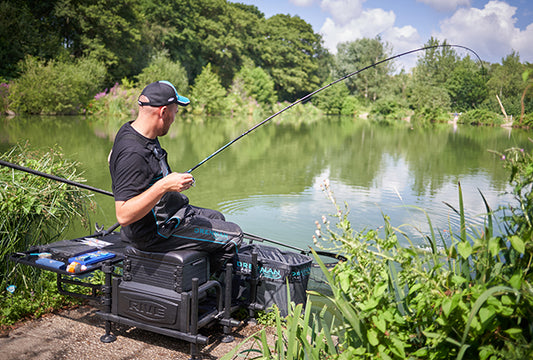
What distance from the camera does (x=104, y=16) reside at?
28.3m

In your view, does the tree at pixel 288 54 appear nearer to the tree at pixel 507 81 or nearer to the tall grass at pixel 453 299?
the tree at pixel 507 81

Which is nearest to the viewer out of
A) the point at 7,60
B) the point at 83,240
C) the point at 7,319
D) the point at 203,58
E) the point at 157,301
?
the point at 157,301

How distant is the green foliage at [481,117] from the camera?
34688 millimetres

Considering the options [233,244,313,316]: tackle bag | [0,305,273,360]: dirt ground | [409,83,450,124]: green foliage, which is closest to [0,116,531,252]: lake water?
[233,244,313,316]: tackle bag

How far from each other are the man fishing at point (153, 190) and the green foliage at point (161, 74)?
29412 millimetres

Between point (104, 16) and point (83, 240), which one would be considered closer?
point (83, 240)

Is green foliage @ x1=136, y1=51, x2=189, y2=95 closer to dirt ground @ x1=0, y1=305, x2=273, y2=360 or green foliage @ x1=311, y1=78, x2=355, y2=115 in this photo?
green foliage @ x1=311, y1=78, x2=355, y2=115

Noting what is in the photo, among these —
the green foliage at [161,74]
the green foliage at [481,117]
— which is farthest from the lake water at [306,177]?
the green foliage at [481,117]

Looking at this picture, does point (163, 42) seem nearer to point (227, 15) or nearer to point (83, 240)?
point (227, 15)

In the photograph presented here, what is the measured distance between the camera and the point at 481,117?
3788 centimetres

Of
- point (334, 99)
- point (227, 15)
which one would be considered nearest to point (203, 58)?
point (227, 15)

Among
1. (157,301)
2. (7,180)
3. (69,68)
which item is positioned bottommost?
(157,301)

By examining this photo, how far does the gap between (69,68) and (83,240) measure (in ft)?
81.0

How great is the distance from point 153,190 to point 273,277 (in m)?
1.17
